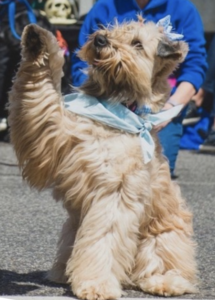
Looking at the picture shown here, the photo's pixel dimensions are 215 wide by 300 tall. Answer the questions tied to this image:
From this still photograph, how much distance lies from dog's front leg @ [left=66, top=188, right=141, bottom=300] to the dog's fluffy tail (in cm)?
35

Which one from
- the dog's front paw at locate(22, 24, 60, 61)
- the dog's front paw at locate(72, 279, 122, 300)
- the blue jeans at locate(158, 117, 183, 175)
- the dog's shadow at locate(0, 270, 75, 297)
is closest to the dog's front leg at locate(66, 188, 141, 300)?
the dog's front paw at locate(72, 279, 122, 300)

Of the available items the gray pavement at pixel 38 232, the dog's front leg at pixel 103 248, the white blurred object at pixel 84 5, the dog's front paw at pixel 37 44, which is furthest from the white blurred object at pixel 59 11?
the dog's front leg at pixel 103 248

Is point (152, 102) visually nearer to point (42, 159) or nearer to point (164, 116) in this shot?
point (164, 116)

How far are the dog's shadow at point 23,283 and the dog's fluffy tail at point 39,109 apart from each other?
0.62 m

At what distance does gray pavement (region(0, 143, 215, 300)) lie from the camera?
509 cm

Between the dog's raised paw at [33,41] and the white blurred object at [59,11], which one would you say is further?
the white blurred object at [59,11]

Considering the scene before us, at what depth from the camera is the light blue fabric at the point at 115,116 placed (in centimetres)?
494

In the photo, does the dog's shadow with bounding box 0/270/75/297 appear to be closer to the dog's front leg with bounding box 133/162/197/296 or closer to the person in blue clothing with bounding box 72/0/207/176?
the dog's front leg with bounding box 133/162/197/296

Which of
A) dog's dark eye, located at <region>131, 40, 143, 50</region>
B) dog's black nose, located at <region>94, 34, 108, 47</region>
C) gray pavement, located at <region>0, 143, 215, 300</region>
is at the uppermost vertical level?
dog's black nose, located at <region>94, 34, 108, 47</region>

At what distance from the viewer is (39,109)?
485 centimetres

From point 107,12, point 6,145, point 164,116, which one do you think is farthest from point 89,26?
point 6,145

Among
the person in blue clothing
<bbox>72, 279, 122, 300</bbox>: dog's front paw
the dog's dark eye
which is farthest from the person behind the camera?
the person in blue clothing

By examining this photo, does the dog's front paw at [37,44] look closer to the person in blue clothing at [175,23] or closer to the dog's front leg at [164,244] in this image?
the dog's front leg at [164,244]

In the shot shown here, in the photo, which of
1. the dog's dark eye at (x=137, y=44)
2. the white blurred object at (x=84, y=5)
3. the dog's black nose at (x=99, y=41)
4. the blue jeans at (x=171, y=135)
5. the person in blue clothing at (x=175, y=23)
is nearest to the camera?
the dog's black nose at (x=99, y=41)
